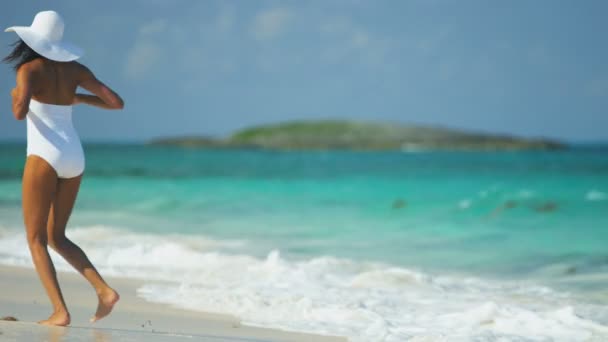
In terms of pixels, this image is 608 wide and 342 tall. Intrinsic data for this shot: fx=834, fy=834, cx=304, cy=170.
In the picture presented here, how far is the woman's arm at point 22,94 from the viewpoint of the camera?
13.6 ft

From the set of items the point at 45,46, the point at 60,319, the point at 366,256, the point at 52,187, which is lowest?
the point at 60,319

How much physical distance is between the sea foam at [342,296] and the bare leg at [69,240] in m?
1.72

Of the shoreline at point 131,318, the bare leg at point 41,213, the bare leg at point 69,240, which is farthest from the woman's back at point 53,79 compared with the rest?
the shoreline at point 131,318

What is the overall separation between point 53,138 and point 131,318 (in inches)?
76.2

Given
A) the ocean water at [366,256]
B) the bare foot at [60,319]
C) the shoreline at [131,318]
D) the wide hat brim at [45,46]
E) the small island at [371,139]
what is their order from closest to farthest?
the wide hat brim at [45,46] → the bare foot at [60,319] → the shoreline at [131,318] → the ocean water at [366,256] → the small island at [371,139]

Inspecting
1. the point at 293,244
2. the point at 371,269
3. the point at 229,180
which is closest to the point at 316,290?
the point at 371,269

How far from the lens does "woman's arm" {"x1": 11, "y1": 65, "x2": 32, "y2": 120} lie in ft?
13.6

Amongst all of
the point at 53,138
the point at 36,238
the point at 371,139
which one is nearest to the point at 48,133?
the point at 53,138

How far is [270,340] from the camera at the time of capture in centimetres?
536

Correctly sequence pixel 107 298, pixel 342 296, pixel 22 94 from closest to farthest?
pixel 22 94 < pixel 107 298 < pixel 342 296

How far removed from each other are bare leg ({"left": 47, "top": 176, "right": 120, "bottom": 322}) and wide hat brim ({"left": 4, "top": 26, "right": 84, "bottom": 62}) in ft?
2.11

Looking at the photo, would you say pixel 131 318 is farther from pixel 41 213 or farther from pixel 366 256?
pixel 366 256

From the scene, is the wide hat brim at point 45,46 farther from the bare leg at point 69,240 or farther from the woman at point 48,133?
the bare leg at point 69,240

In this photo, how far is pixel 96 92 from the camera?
4531 millimetres
